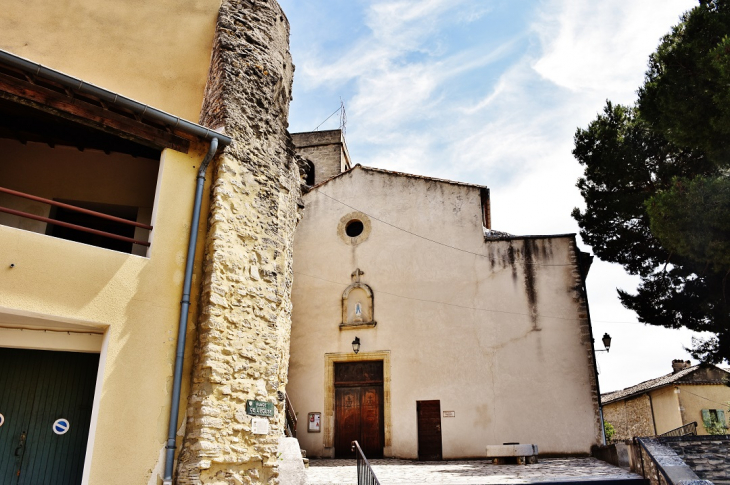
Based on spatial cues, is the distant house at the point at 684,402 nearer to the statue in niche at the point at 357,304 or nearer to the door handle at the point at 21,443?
the statue in niche at the point at 357,304

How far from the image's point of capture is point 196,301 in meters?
7.02

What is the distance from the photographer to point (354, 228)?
17516 mm

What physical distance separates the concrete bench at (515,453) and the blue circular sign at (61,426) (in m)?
8.58

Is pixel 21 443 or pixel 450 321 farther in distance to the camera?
pixel 450 321

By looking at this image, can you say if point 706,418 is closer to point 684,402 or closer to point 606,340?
point 684,402

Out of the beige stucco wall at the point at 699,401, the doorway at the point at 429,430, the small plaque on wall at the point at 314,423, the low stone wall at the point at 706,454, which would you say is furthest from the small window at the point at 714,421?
the small plaque on wall at the point at 314,423

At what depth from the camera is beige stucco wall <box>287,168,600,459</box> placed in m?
14.1

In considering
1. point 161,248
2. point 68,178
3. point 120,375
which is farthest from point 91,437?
point 68,178

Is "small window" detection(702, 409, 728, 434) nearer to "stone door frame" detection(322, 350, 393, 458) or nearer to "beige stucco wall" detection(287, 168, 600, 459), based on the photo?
"beige stucco wall" detection(287, 168, 600, 459)

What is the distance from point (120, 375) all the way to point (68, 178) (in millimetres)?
4008

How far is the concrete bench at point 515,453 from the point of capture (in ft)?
39.2

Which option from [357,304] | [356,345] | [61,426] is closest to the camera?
[61,426]

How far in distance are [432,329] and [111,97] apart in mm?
10786

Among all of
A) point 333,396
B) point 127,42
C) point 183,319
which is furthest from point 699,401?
point 127,42
